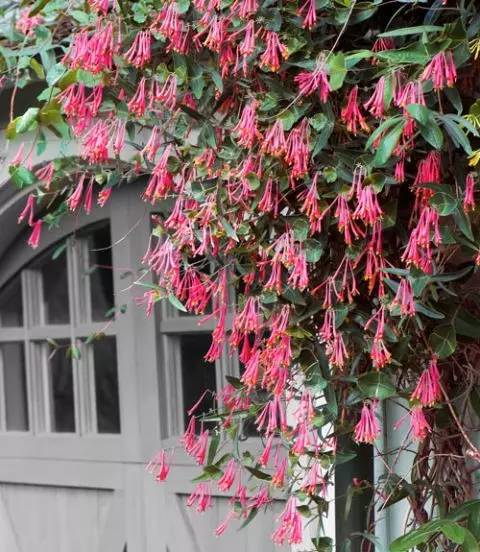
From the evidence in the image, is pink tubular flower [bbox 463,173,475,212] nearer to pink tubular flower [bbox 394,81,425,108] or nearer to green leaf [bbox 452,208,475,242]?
green leaf [bbox 452,208,475,242]

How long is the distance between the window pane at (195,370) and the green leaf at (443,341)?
157 cm

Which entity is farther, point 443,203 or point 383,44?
point 383,44

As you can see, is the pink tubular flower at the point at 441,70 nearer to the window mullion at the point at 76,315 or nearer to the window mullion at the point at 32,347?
the window mullion at the point at 76,315

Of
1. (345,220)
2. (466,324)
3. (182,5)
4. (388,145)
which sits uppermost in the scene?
(182,5)

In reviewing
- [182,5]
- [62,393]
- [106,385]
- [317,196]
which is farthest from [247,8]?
[62,393]

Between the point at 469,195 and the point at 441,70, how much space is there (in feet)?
0.75

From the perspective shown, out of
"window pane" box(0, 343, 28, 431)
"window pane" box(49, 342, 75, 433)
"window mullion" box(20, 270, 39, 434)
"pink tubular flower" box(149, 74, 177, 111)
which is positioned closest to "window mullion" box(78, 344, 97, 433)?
"window pane" box(49, 342, 75, 433)

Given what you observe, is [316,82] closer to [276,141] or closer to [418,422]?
[276,141]

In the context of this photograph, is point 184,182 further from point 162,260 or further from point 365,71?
point 365,71

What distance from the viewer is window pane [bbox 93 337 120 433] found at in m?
3.61

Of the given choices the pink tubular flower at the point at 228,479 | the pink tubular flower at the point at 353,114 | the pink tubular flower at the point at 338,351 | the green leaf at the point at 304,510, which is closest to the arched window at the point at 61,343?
the pink tubular flower at the point at 228,479

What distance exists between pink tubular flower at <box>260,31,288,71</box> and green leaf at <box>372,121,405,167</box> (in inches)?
11.0

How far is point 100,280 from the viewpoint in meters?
3.64

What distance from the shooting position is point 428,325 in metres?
1.97
